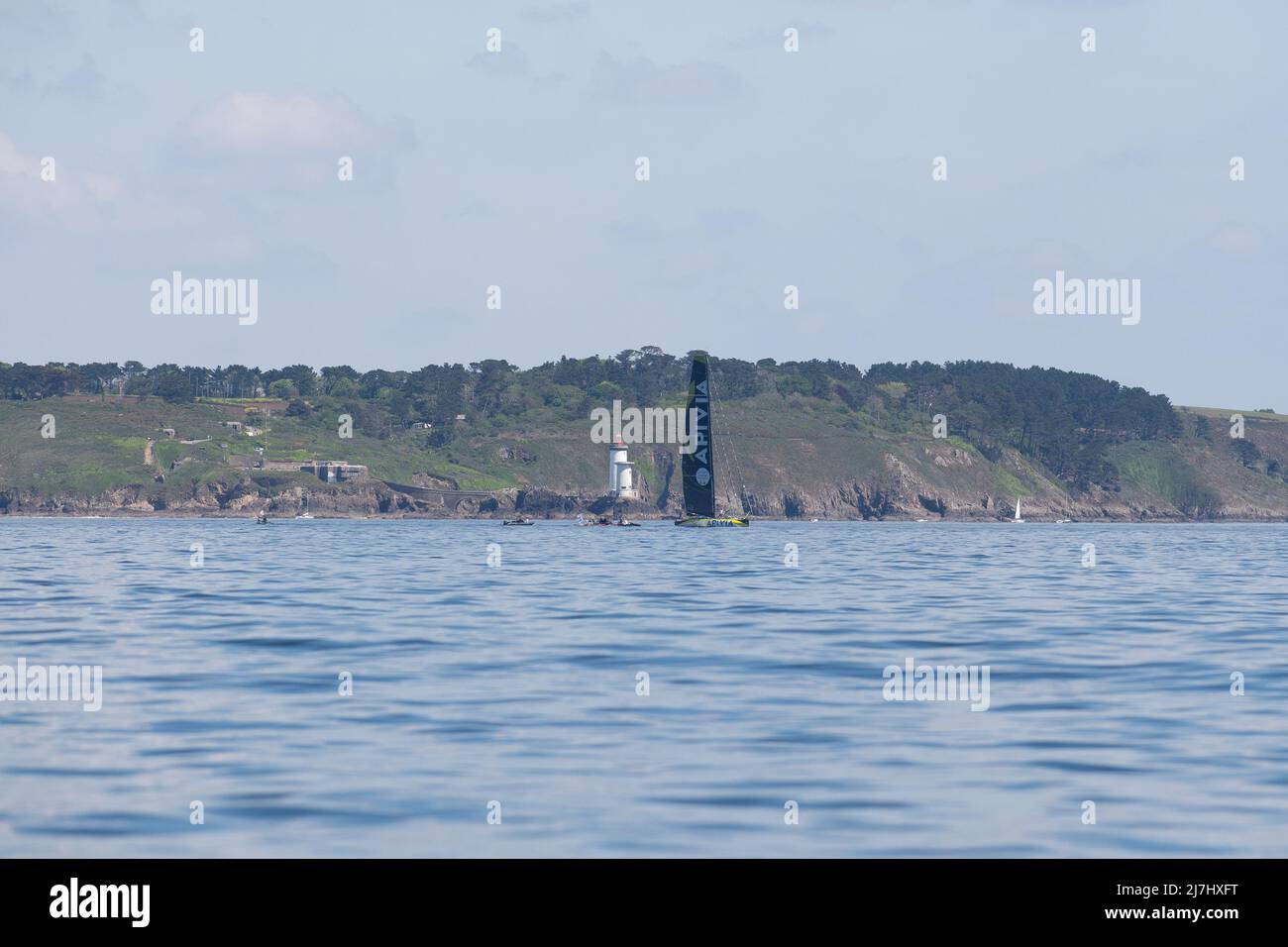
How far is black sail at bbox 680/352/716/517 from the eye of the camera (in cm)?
14030

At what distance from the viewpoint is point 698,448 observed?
147m

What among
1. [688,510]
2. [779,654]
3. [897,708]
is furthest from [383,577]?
[688,510]

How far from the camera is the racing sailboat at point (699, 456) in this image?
460 feet

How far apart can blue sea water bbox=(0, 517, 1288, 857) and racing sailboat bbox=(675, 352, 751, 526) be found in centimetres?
9343

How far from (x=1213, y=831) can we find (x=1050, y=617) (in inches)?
1032
